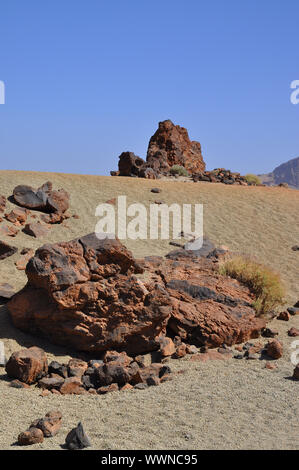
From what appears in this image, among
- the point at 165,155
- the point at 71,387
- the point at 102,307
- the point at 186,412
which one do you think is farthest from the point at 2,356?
the point at 165,155

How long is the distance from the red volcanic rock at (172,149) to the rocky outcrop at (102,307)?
22597 mm

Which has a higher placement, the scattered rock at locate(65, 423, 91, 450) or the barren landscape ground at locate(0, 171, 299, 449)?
the scattered rock at locate(65, 423, 91, 450)

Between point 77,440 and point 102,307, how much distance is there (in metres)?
3.19

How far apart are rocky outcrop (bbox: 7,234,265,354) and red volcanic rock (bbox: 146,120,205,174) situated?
74.1 feet

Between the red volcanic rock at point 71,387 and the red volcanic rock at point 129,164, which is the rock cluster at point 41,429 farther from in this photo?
the red volcanic rock at point 129,164

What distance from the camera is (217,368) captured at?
7527mm

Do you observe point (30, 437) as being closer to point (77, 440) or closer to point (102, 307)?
point (77, 440)

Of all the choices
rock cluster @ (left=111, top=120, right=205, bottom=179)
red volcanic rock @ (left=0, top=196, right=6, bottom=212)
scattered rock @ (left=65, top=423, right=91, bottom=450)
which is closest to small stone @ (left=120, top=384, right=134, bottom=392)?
scattered rock @ (left=65, top=423, right=91, bottom=450)

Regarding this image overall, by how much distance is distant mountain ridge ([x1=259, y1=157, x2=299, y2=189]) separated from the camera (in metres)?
167

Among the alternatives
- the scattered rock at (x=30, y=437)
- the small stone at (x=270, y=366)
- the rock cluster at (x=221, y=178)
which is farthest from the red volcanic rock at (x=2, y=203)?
the rock cluster at (x=221, y=178)

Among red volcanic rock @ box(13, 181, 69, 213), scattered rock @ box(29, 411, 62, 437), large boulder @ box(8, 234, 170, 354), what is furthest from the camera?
red volcanic rock @ box(13, 181, 69, 213)

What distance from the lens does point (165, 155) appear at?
1233 inches

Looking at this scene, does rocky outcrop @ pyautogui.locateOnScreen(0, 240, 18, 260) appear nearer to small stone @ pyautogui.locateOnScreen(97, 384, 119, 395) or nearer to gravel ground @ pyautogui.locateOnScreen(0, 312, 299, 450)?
gravel ground @ pyautogui.locateOnScreen(0, 312, 299, 450)
